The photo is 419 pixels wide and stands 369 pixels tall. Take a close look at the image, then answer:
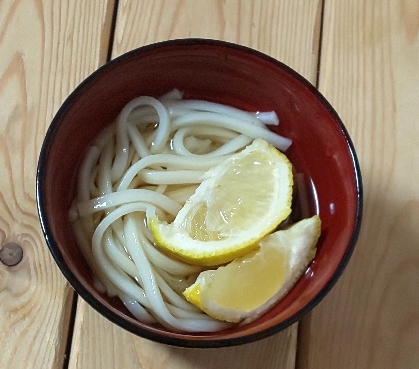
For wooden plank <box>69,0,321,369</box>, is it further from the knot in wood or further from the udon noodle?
the knot in wood

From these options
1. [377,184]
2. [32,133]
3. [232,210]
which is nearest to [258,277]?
[232,210]

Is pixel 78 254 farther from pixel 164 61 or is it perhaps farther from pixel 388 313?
pixel 388 313

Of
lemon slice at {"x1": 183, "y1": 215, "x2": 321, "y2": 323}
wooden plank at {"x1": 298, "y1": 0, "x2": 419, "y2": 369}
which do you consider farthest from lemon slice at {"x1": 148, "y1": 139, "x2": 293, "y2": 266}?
wooden plank at {"x1": 298, "y1": 0, "x2": 419, "y2": 369}

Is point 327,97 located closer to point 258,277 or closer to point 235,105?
point 235,105

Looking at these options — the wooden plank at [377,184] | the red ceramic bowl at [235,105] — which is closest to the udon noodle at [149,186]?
the red ceramic bowl at [235,105]

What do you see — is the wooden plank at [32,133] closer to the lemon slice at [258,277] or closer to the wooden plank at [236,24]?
the wooden plank at [236,24]

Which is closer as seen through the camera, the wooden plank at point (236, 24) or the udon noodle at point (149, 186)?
the udon noodle at point (149, 186)
